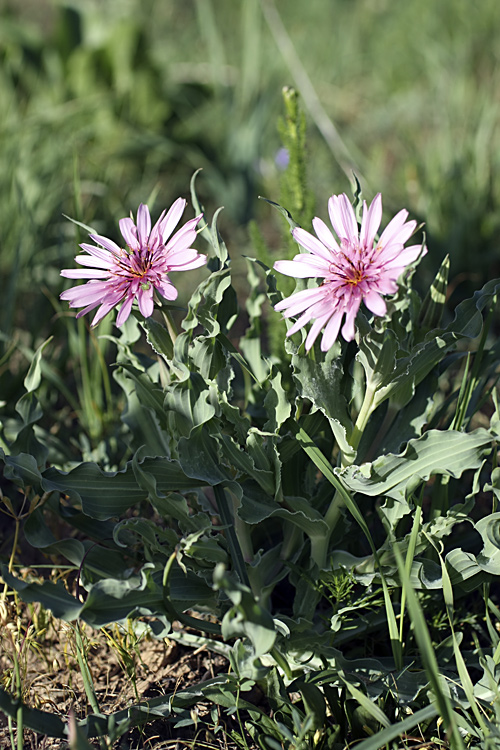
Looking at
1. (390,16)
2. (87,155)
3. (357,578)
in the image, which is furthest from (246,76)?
(357,578)

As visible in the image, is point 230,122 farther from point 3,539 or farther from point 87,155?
point 3,539

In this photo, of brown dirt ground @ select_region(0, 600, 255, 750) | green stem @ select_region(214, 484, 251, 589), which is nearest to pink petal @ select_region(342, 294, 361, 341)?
green stem @ select_region(214, 484, 251, 589)

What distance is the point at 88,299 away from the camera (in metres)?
0.96

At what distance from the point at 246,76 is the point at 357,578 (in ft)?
8.82

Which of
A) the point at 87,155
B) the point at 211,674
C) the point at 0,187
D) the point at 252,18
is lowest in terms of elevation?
the point at 211,674

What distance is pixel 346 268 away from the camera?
91 centimetres

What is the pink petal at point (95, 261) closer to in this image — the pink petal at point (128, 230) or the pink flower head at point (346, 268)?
the pink petal at point (128, 230)

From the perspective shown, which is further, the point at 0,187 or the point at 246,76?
the point at 246,76

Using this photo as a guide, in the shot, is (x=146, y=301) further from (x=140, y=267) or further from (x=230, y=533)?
(x=230, y=533)

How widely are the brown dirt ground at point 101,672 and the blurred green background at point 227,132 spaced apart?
57 centimetres

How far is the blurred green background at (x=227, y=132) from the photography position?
7.34ft

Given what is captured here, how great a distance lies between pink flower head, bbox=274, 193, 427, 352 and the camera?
86 centimetres

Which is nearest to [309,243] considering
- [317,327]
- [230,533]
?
[317,327]

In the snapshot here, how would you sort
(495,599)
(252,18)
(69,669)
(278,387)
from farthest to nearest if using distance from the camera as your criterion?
(252,18) < (495,599) < (69,669) < (278,387)
